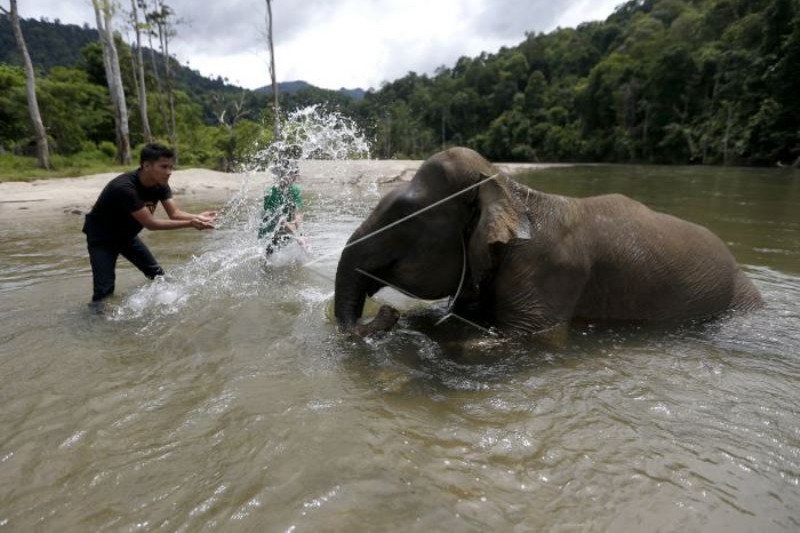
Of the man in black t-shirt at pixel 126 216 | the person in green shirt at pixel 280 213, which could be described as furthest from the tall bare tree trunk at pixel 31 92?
the man in black t-shirt at pixel 126 216

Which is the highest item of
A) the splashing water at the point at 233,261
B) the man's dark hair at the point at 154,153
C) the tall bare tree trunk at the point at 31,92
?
the tall bare tree trunk at the point at 31,92

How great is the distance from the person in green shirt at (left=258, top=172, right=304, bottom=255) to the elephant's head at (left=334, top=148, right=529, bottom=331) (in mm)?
4105

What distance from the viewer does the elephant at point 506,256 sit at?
4062 millimetres

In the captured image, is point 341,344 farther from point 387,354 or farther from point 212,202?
point 212,202

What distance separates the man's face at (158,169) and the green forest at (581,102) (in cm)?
1109

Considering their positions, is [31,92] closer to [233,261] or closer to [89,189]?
[89,189]

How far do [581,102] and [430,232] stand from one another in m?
82.4

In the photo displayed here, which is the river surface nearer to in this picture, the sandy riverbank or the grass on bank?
the sandy riverbank

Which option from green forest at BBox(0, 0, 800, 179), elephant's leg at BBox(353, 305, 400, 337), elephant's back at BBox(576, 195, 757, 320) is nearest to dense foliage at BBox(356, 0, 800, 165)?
green forest at BBox(0, 0, 800, 179)

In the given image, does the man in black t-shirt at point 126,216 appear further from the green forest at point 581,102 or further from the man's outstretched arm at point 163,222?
the green forest at point 581,102

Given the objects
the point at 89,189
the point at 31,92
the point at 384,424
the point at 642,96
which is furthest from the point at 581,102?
the point at 384,424

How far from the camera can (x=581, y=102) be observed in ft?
256

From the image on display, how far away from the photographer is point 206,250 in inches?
360

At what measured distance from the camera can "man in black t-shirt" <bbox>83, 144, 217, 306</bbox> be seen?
17.5ft
